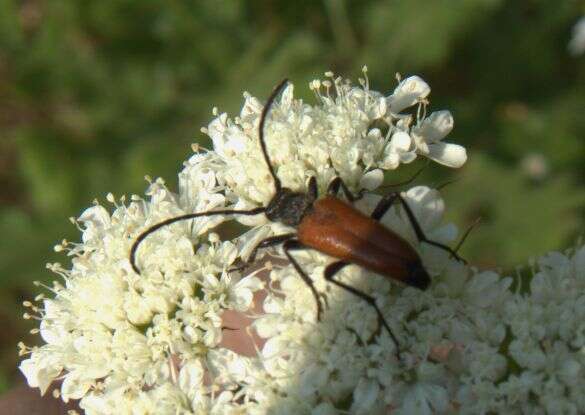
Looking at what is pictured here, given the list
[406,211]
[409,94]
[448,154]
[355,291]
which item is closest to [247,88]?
[409,94]

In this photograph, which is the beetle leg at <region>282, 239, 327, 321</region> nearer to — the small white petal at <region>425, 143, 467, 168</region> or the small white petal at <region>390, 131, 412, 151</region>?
the small white petal at <region>390, 131, 412, 151</region>

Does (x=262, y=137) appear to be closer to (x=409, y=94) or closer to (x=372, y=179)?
(x=372, y=179)

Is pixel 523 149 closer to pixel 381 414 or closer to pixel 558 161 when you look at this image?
pixel 558 161

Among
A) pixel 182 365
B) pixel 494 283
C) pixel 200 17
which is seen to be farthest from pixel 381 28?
pixel 182 365

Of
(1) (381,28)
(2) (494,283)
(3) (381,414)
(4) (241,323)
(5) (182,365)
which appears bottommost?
(3) (381,414)

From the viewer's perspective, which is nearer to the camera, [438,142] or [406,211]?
[406,211]

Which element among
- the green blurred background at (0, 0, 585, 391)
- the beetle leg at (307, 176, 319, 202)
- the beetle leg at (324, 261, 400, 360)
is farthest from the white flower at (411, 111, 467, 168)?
the green blurred background at (0, 0, 585, 391)

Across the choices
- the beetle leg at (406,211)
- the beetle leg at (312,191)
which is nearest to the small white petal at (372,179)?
the beetle leg at (406,211)
